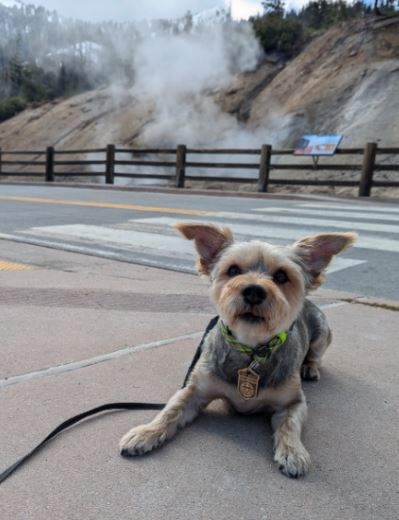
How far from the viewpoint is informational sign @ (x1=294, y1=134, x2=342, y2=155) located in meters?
19.8

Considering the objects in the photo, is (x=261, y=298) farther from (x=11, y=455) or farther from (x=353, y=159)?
(x=353, y=159)

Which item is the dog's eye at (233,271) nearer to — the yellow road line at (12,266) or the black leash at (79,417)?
the black leash at (79,417)

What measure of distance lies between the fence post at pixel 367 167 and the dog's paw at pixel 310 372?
14793 mm

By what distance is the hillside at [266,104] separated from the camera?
2873 centimetres

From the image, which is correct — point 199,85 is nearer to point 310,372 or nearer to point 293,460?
point 310,372

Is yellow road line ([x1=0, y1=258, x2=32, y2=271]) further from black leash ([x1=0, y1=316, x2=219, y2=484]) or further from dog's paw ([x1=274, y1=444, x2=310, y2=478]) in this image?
dog's paw ([x1=274, y1=444, x2=310, y2=478])

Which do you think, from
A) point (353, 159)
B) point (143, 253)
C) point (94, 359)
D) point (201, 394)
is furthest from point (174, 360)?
point (353, 159)

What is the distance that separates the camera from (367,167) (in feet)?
56.3

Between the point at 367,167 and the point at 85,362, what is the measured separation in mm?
15297

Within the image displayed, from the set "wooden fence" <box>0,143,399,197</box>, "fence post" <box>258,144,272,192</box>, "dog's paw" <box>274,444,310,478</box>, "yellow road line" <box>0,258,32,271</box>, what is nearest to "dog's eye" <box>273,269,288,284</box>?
"dog's paw" <box>274,444,310,478</box>

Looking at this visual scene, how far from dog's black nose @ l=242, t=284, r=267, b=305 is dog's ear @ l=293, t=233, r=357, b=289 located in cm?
47

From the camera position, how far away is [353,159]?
27031 millimetres

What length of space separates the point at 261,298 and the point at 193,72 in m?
37.9

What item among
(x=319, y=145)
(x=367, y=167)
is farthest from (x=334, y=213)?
(x=319, y=145)
